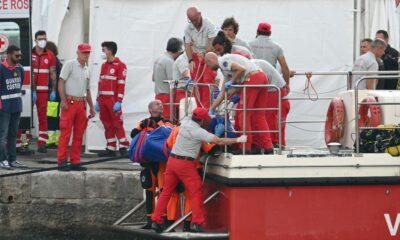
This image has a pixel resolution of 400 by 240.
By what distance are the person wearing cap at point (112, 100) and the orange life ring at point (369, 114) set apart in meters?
4.76

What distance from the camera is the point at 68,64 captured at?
1410cm

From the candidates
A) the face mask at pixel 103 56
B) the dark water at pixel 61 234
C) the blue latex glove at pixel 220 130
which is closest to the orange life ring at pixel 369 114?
the blue latex glove at pixel 220 130

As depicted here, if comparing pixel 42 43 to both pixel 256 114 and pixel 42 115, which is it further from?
pixel 256 114

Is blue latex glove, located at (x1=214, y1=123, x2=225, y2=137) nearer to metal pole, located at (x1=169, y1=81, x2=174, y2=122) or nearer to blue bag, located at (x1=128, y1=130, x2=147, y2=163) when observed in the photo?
blue bag, located at (x1=128, y1=130, x2=147, y2=163)

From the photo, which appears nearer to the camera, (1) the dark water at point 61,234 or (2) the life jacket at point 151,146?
(2) the life jacket at point 151,146

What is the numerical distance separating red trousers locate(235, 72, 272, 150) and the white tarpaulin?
16.8 feet

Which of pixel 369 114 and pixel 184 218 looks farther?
pixel 369 114

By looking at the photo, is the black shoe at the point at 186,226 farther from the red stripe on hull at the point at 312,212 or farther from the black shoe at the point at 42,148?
the black shoe at the point at 42,148

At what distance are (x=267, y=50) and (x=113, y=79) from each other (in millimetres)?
3272

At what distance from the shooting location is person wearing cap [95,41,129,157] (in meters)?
15.6

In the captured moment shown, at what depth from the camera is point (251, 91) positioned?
1096 cm

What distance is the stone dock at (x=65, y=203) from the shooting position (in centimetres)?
1364

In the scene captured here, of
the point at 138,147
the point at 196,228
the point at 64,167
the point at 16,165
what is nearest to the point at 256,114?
the point at 196,228

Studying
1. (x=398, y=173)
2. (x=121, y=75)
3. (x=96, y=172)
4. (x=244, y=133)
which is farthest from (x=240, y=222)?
(x=121, y=75)
